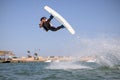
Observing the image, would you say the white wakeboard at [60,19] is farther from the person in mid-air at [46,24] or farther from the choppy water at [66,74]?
the choppy water at [66,74]

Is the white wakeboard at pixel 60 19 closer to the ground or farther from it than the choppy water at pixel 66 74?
farther from it

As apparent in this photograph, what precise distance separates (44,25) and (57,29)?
3.42 feet

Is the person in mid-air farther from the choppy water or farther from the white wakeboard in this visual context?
the choppy water

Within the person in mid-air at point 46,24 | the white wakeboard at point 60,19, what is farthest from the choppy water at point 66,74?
the person in mid-air at point 46,24

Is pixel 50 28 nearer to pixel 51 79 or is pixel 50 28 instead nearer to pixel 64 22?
pixel 64 22

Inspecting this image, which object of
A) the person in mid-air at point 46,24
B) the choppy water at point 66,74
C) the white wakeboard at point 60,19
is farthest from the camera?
the choppy water at point 66,74

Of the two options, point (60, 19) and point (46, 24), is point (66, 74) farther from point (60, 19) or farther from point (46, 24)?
point (46, 24)

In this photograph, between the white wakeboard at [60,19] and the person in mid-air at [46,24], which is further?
the white wakeboard at [60,19]

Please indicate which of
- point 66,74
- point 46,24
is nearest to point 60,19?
point 46,24

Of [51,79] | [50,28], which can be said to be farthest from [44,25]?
[51,79]

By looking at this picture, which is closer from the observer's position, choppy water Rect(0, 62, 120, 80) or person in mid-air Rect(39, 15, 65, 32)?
person in mid-air Rect(39, 15, 65, 32)

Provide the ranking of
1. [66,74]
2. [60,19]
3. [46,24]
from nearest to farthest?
[46,24], [60,19], [66,74]

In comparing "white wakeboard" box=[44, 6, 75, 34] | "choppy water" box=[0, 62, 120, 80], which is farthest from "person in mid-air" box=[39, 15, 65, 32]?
"choppy water" box=[0, 62, 120, 80]

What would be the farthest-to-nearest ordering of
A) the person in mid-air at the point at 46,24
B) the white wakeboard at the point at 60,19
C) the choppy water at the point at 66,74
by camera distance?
the choppy water at the point at 66,74 < the white wakeboard at the point at 60,19 < the person in mid-air at the point at 46,24
